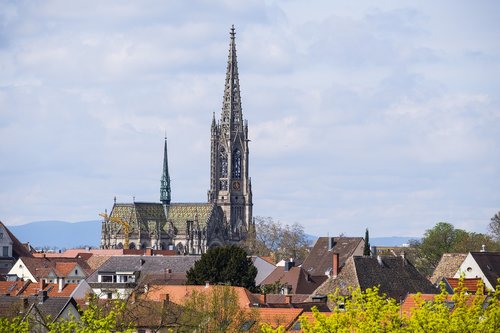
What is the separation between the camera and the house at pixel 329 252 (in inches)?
4451

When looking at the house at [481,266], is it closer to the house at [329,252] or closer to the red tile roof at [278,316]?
the house at [329,252]

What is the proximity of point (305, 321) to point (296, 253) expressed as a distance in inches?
5936

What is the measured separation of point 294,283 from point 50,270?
4169cm

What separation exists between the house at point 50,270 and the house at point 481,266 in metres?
38.7

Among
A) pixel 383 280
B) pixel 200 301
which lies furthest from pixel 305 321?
pixel 383 280

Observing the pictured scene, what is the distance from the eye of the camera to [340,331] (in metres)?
42.4

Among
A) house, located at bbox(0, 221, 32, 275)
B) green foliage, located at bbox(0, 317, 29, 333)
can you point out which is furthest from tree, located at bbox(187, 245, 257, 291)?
house, located at bbox(0, 221, 32, 275)

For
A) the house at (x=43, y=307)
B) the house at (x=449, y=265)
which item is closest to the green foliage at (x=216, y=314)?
the house at (x=43, y=307)

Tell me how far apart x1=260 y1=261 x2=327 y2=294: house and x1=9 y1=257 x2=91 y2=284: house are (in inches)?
1245

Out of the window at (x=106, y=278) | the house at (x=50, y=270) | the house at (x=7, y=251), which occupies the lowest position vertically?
the window at (x=106, y=278)

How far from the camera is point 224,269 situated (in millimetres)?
107188

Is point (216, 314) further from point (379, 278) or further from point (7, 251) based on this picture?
point (7, 251)

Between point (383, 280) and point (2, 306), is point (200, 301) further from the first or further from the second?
point (383, 280)

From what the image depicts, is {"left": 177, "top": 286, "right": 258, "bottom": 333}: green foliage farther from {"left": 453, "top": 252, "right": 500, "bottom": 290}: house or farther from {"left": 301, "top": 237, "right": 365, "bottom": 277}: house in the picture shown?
{"left": 301, "top": 237, "right": 365, "bottom": 277}: house
